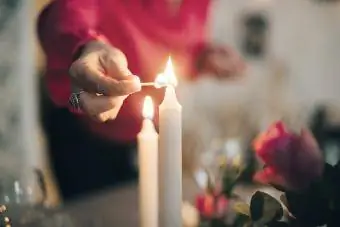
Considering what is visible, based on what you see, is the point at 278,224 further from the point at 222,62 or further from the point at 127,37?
the point at 222,62

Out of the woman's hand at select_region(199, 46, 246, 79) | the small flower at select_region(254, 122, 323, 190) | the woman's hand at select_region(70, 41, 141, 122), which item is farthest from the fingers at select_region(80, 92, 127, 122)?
the woman's hand at select_region(199, 46, 246, 79)

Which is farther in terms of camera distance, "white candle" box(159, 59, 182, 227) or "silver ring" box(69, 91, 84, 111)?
"silver ring" box(69, 91, 84, 111)

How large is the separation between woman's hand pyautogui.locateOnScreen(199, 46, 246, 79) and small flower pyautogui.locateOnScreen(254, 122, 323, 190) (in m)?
0.41

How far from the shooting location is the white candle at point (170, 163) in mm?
498

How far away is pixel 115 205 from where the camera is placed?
0.89 metres

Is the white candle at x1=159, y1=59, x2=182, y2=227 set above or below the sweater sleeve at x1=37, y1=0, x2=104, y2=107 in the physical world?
below

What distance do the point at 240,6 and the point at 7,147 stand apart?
51 cm

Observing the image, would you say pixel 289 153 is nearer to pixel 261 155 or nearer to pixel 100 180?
pixel 261 155

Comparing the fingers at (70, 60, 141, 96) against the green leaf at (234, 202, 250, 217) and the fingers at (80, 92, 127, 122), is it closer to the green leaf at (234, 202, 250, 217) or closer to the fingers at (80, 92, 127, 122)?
the fingers at (80, 92, 127, 122)

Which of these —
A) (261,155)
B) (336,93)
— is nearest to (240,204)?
(261,155)

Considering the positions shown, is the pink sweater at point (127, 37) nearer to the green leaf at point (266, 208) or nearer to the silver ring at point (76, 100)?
the silver ring at point (76, 100)

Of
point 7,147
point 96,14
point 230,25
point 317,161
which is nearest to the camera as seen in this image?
point 317,161

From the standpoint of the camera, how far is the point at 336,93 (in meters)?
1.15

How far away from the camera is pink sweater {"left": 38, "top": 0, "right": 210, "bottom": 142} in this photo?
695 millimetres
